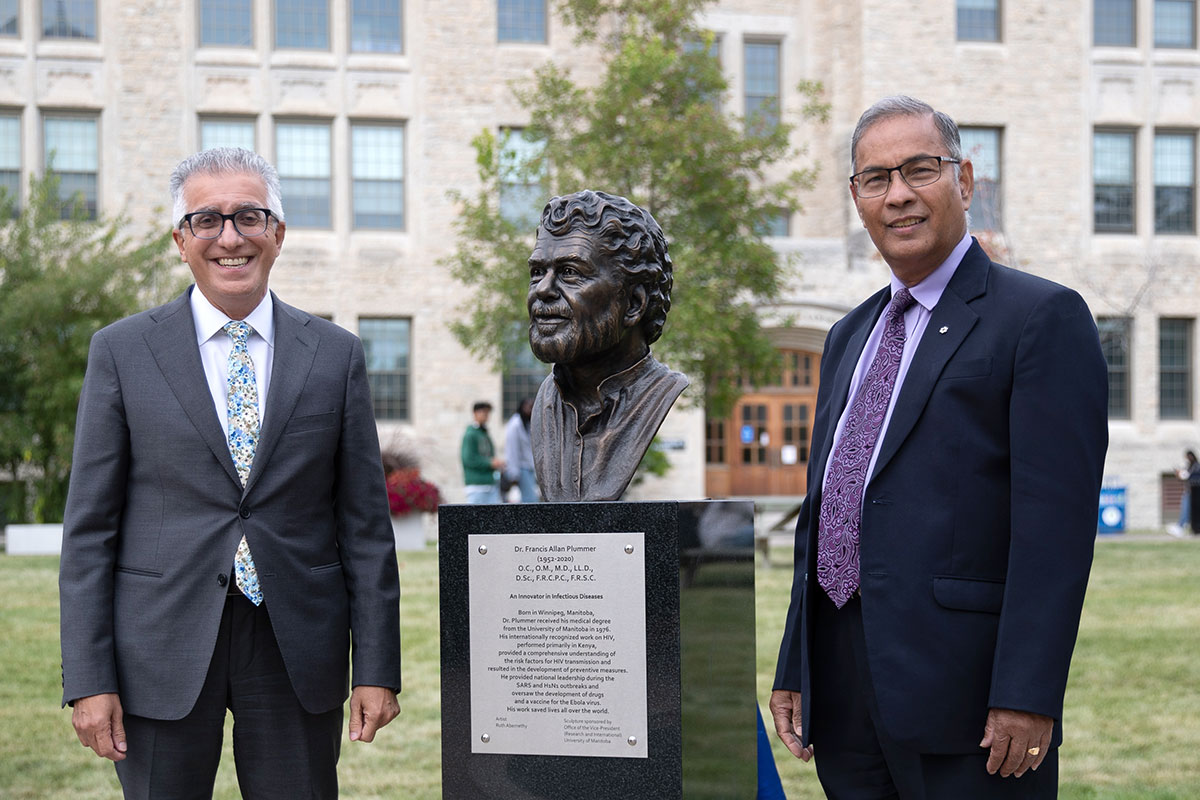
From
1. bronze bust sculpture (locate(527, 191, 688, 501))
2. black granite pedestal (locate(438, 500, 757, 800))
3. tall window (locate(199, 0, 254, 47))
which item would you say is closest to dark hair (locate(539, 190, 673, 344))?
bronze bust sculpture (locate(527, 191, 688, 501))

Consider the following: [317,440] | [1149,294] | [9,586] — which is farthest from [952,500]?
[1149,294]

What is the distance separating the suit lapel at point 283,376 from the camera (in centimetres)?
337

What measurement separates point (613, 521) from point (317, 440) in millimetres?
861

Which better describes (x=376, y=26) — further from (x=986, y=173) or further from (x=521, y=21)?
(x=986, y=173)

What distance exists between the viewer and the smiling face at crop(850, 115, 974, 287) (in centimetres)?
308

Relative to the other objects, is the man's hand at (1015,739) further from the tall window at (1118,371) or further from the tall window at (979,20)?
the tall window at (979,20)

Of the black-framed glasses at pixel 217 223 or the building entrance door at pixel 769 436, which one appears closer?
the black-framed glasses at pixel 217 223

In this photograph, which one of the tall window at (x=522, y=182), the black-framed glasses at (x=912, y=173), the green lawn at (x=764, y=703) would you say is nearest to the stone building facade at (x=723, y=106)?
the tall window at (x=522, y=182)

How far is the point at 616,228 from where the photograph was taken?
148 inches

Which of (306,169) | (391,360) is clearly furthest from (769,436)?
(306,169)

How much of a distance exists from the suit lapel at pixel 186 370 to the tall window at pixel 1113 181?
26.8 metres

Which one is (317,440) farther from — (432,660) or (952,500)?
(432,660)

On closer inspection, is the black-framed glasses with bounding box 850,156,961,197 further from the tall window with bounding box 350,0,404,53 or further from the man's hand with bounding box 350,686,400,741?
the tall window with bounding box 350,0,404,53

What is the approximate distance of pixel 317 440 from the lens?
3453 millimetres
